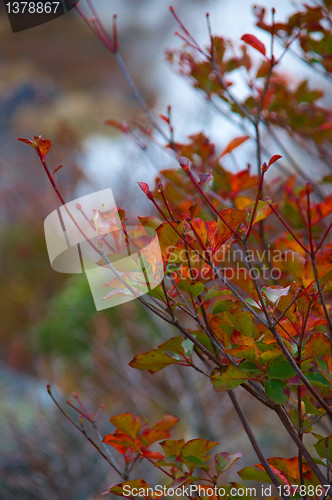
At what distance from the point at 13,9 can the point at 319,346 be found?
47.3 inches

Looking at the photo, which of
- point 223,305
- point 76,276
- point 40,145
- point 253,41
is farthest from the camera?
point 76,276

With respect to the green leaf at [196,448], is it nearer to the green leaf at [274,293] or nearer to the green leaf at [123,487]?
the green leaf at [123,487]

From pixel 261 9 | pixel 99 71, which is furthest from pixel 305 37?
pixel 99 71

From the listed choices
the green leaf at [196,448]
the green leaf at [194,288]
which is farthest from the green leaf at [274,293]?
the green leaf at [196,448]

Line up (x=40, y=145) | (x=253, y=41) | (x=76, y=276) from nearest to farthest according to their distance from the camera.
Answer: (x=40, y=145) → (x=253, y=41) → (x=76, y=276)

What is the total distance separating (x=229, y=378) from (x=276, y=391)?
0.16 ft

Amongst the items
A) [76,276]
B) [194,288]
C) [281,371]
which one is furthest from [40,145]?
[76,276]

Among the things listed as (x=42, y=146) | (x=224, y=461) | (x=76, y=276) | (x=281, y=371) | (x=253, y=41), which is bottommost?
(x=224, y=461)

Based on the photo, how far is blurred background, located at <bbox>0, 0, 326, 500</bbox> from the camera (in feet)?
5.81

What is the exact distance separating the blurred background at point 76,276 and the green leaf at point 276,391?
446 mm

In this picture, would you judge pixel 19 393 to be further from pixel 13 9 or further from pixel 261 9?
pixel 261 9

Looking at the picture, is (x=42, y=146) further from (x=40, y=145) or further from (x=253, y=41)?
(x=253, y=41)

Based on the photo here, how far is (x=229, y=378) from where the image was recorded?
408 millimetres

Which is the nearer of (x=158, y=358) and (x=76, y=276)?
(x=158, y=358)
